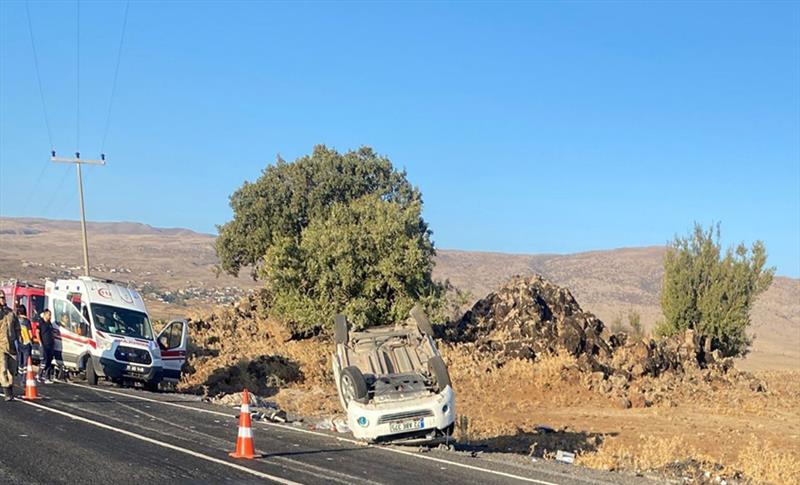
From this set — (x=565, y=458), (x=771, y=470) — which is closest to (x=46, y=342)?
(x=565, y=458)

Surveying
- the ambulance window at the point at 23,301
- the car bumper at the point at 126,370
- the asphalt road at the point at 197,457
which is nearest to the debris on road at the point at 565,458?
the asphalt road at the point at 197,457

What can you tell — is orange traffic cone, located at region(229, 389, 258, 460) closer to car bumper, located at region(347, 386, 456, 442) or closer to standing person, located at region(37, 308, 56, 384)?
car bumper, located at region(347, 386, 456, 442)

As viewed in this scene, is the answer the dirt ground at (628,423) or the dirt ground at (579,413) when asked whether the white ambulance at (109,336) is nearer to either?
the dirt ground at (579,413)

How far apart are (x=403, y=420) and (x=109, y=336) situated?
473 inches

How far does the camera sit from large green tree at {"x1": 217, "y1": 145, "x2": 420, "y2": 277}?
41.6 meters

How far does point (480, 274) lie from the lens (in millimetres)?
132500

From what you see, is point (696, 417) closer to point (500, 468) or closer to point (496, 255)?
point (500, 468)

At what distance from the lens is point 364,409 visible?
41.8 feet

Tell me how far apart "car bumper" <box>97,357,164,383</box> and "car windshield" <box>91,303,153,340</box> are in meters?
1.03

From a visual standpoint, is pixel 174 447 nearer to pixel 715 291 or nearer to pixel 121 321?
pixel 121 321

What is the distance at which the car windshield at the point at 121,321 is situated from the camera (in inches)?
885

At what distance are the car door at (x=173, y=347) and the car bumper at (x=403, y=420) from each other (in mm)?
11739

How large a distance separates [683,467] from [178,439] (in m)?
7.98

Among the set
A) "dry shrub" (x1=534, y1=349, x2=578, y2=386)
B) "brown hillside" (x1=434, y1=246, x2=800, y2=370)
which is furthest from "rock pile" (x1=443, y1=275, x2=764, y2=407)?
"brown hillside" (x1=434, y1=246, x2=800, y2=370)
